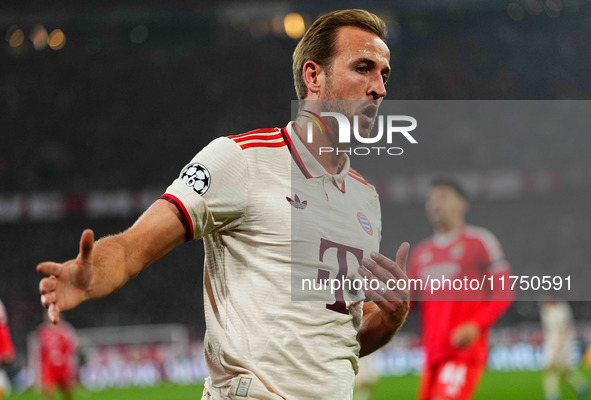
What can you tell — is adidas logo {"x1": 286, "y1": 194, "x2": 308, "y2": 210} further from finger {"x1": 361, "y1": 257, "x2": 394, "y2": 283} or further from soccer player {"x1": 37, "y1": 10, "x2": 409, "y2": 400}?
finger {"x1": 361, "y1": 257, "x2": 394, "y2": 283}

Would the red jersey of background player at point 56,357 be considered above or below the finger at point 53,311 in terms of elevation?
above

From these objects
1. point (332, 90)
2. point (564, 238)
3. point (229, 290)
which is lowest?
point (229, 290)

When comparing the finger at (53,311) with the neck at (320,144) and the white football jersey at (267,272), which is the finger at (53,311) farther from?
the neck at (320,144)

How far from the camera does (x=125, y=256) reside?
2.14 meters

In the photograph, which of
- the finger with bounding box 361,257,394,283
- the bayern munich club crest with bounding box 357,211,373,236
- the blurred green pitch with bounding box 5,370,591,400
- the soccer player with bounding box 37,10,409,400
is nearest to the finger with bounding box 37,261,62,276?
the soccer player with bounding box 37,10,409,400

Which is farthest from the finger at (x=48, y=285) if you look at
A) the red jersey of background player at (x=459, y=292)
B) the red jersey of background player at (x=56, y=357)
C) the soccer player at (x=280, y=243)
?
the red jersey of background player at (x=56, y=357)

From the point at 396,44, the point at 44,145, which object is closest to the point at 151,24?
the point at 44,145

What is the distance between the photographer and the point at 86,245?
1912 mm

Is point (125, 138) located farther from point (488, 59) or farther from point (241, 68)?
point (488, 59)

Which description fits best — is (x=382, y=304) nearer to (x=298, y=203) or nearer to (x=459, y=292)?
(x=298, y=203)

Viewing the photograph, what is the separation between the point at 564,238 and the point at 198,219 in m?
25.3

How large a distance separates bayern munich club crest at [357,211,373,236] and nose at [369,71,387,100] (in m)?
0.45

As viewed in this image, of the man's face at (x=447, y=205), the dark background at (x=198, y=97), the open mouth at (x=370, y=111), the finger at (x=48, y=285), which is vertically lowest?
the finger at (x=48, y=285)

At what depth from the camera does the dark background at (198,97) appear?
2600cm
